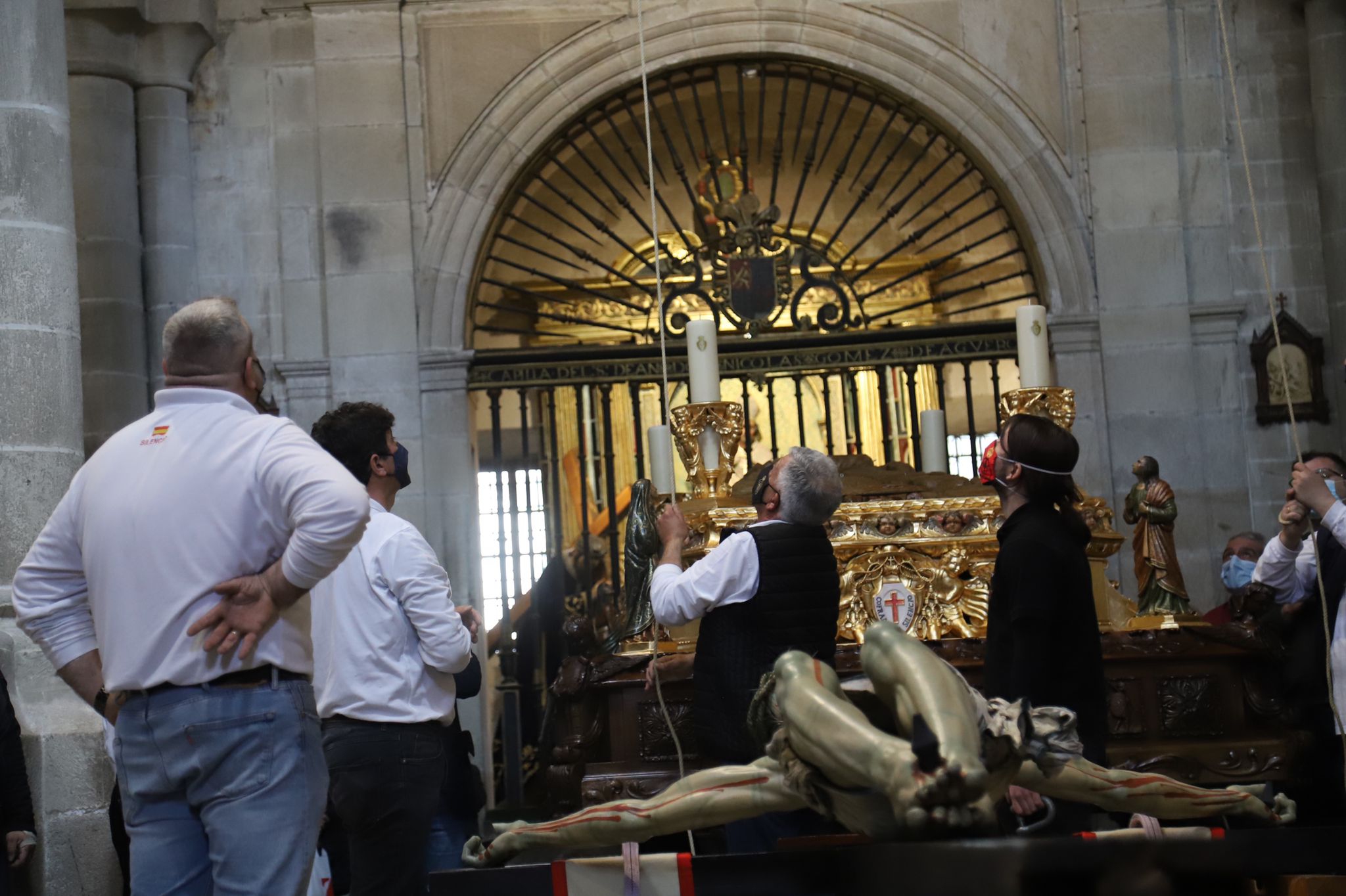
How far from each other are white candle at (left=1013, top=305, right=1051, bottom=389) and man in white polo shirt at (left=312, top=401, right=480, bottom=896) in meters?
2.53

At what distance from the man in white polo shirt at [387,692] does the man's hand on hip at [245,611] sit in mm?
845

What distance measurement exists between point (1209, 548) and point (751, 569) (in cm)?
422

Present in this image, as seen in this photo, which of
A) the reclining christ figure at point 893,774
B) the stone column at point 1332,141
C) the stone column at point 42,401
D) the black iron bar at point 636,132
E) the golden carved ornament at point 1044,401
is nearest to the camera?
the reclining christ figure at point 893,774

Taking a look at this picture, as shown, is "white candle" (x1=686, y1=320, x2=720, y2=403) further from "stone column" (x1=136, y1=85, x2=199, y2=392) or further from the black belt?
"stone column" (x1=136, y1=85, x2=199, y2=392)

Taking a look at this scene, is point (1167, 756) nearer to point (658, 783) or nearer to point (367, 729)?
point (658, 783)

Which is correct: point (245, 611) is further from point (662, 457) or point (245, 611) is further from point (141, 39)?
point (141, 39)

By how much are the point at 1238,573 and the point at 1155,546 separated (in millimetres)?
1093

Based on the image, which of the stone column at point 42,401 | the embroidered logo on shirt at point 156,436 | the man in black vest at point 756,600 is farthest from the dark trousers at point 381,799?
the stone column at point 42,401

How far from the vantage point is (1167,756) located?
4.93 meters

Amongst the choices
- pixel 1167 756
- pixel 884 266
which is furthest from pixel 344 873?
pixel 884 266

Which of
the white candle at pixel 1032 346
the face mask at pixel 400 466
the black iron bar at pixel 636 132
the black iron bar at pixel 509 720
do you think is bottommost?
the black iron bar at pixel 509 720

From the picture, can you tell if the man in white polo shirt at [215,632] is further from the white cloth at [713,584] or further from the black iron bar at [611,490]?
the black iron bar at [611,490]

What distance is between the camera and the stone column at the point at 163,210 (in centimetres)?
786

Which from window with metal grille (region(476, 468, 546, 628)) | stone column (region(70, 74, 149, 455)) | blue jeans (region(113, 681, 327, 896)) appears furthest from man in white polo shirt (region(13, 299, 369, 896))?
window with metal grille (region(476, 468, 546, 628))
